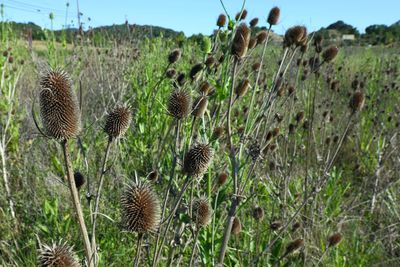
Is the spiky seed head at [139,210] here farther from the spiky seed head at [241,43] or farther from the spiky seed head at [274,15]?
the spiky seed head at [274,15]

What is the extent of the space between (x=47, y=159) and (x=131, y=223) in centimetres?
275

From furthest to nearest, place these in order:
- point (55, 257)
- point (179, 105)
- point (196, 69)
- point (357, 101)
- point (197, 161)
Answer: point (196, 69) < point (357, 101) < point (179, 105) < point (197, 161) < point (55, 257)

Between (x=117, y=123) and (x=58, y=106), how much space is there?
0.23 m

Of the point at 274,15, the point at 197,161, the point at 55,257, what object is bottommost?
the point at 55,257

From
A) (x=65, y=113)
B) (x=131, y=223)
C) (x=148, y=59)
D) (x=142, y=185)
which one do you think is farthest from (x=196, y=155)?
(x=148, y=59)

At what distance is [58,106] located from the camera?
4.36ft

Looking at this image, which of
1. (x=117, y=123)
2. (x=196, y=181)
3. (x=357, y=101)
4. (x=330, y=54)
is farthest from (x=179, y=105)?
(x=330, y=54)

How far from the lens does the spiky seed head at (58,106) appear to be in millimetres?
1280

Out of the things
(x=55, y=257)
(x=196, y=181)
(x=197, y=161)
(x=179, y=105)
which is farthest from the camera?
(x=196, y=181)

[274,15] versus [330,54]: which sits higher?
[274,15]

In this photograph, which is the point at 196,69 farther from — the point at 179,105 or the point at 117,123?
the point at 117,123

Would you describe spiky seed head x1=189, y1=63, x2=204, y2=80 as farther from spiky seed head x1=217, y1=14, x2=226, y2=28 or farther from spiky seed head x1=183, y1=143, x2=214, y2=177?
spiky seed head x1=183, y1=143, x2=214, y2=177

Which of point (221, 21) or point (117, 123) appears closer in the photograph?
point (117, 123)

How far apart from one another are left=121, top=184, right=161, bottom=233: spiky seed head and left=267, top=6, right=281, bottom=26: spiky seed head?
51.7 inches
